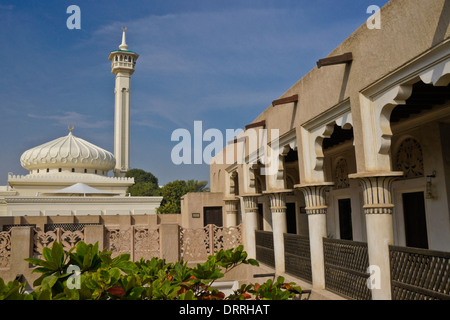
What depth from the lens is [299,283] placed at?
7.24m

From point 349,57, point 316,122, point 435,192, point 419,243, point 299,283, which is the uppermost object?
point 349,57

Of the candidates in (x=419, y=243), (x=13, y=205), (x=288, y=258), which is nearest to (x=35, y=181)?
(x=13, y=205)

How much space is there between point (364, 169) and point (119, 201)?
2314cm

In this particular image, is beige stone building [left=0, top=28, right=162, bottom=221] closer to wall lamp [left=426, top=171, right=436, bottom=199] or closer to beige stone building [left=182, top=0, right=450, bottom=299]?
beige stone building [left=182, top=0, right=450, bottom=299]

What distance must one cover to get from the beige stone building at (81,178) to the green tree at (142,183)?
912cm

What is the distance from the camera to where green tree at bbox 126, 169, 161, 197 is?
52691mm

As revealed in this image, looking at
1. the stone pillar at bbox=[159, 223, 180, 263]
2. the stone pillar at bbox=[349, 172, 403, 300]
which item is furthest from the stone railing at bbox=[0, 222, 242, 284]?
the stone pillar at bbox=[349, 172, 403, 300]

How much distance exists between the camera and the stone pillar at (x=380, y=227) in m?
4.77

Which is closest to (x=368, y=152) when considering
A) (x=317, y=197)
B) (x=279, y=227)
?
(x=317, y=197)

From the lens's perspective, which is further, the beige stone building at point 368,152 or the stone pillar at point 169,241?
the stone pillar at point 169,241

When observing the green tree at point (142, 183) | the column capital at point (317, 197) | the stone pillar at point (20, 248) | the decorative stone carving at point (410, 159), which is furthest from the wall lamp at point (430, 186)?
the green tree at point (142, 183)

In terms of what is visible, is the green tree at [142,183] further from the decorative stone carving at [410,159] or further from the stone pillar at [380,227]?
the stone pillar at [380,227]
